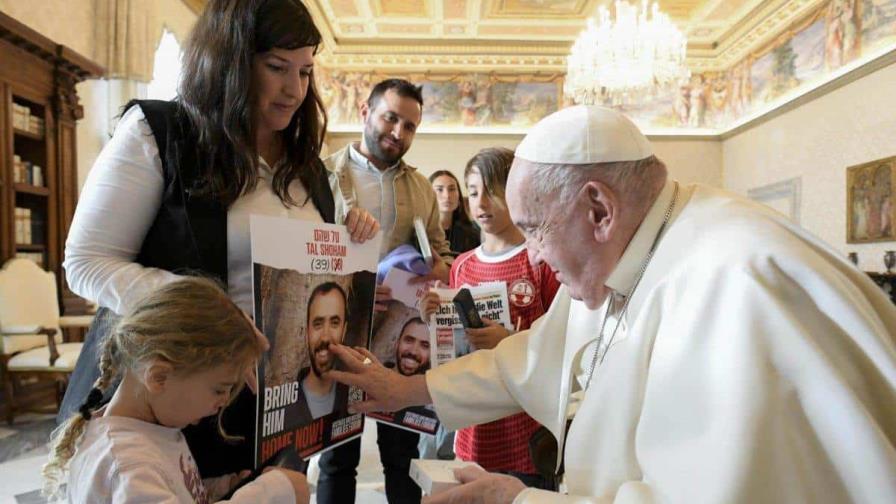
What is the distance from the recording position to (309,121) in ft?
5.97

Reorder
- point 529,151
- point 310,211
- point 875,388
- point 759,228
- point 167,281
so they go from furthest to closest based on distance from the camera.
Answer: point 310,211 < point 529,151 < point 167,281 < point 759,228 < point 875,388

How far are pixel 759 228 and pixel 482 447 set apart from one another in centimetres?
156

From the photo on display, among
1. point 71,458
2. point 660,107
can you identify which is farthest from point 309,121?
point 660,107

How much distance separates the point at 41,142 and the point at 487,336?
19.2 feet

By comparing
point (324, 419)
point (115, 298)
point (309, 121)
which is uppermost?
point (309, 121)

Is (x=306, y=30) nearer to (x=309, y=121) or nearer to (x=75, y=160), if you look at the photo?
(x=309, y=121)

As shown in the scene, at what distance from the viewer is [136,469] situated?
3.85 ft

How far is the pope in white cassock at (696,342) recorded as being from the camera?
3.24 ft

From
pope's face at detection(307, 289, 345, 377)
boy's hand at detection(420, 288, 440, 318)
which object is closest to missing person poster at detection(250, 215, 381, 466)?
pope's face at detection(307, 289, 345, 377)

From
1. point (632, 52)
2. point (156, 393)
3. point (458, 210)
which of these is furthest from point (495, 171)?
point (632, 52)

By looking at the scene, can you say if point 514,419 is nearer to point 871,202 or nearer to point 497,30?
point 871,202

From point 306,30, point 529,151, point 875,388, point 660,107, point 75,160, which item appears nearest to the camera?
point 875,388

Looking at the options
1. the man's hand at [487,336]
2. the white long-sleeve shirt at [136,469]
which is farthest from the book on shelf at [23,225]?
the white long-sleeve shirt at [136,469]

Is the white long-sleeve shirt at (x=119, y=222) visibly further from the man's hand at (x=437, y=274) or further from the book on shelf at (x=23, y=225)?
the book on shelf at (x=23, y=225)
